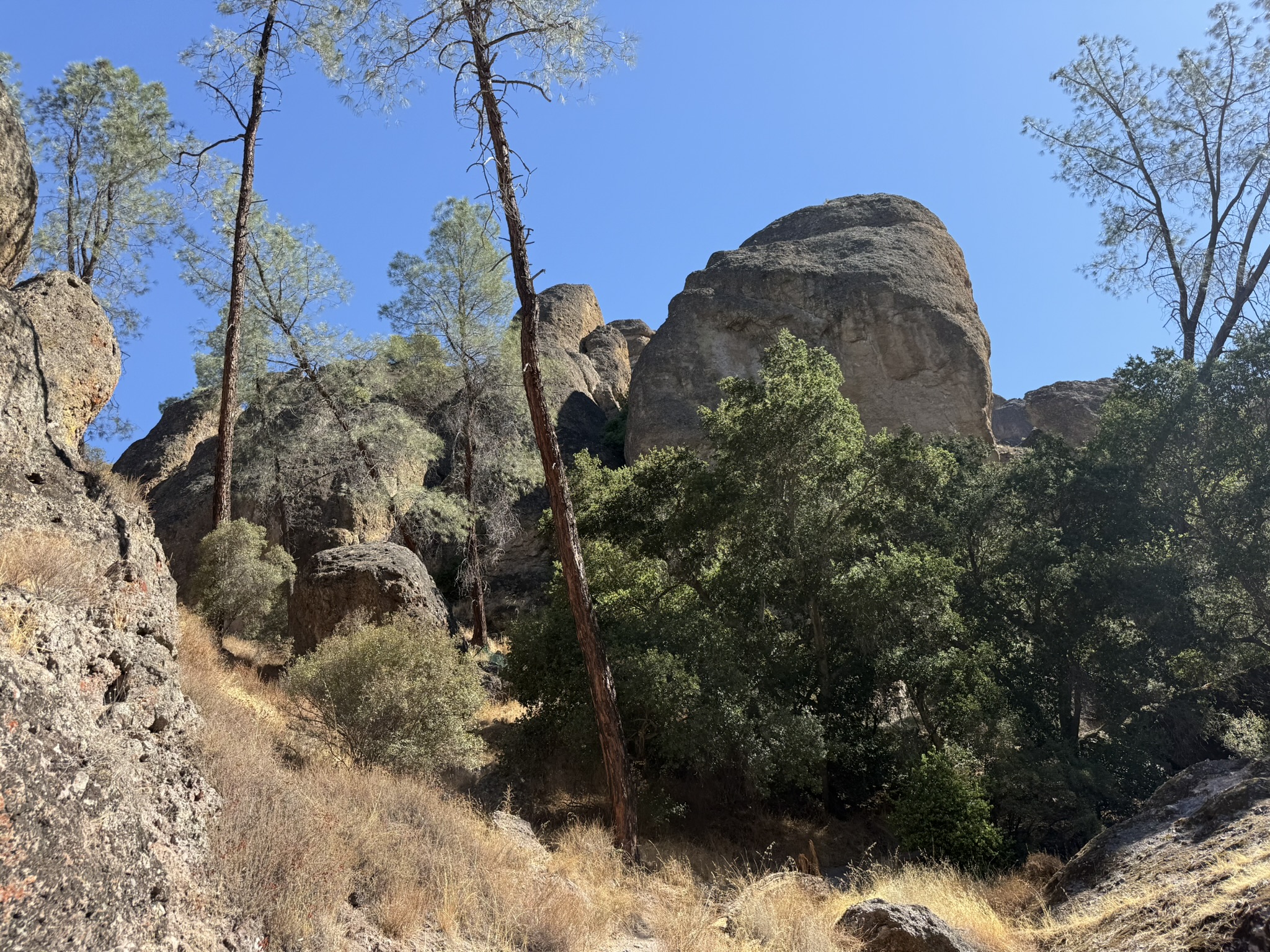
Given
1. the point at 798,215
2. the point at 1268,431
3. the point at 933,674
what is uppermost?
the point at 798,215

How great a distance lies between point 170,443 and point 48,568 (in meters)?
25.6

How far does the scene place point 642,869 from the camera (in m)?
9.91

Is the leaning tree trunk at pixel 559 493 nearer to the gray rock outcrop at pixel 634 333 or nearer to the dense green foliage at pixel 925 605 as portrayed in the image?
the dense green foliage at pixel 925 605

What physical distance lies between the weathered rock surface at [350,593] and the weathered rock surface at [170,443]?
1465 cm

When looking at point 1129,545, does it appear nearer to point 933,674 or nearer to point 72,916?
point 933,674

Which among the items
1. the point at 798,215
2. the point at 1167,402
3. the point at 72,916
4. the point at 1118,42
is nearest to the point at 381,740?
the point at 72,916

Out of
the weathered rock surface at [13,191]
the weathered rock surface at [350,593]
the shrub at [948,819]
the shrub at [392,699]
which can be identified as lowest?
the shrub at [948,819]

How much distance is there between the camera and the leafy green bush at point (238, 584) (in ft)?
51.8

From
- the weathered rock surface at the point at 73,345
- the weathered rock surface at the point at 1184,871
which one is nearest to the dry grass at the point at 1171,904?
the weathered rock surface at the point at 1184,871

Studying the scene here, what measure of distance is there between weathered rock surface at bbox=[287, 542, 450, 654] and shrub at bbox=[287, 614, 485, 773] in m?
3.16

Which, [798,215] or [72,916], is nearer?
[72,916]

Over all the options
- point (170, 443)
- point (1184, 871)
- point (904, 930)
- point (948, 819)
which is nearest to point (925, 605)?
point (948, 819)

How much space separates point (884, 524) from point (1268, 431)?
6.32 metres

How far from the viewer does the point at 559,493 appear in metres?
10.9
